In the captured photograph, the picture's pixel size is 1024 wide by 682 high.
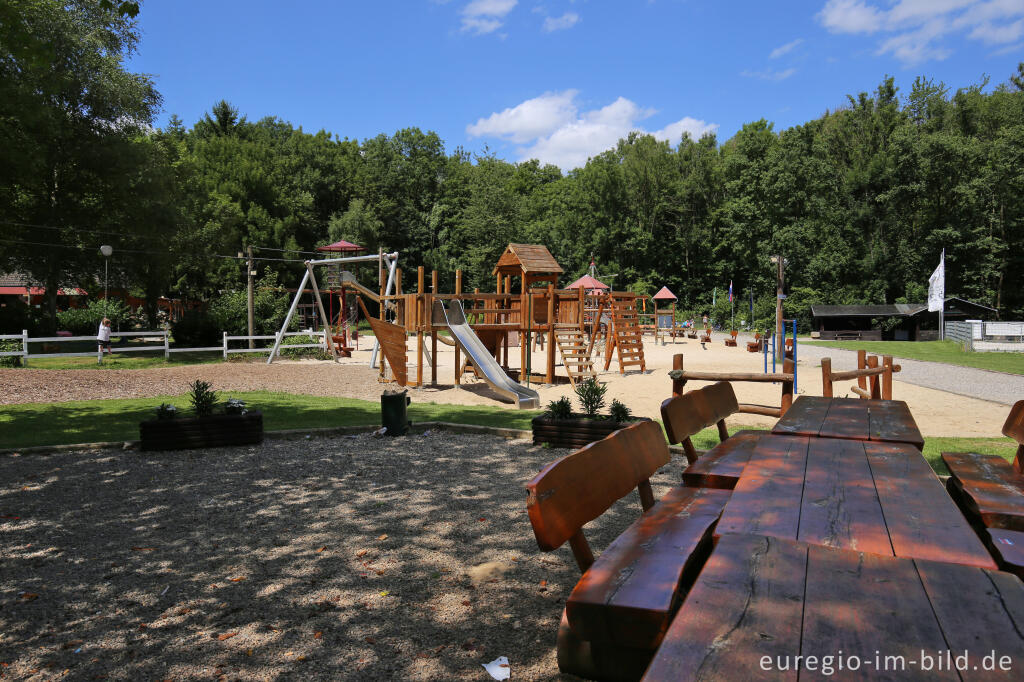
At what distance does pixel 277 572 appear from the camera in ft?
14.3

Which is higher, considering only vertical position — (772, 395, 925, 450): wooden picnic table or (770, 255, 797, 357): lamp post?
(770, 255, 797, 357): lamp post

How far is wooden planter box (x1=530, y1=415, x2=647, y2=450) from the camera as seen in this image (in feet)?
27.1

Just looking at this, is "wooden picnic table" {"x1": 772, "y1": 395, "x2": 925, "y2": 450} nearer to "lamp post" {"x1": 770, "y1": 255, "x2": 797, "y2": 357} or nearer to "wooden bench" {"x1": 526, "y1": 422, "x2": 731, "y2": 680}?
"wooden bench" {"x1": 526, "y1": 422, "x2": 731, "y2": 680}

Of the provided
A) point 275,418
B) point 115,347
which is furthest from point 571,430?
point 115,347

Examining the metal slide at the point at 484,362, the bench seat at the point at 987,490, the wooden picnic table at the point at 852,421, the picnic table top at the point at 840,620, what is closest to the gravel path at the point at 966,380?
the metal slide at the point at 484,362

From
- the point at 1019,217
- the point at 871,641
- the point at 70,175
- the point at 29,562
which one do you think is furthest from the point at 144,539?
the point at 1019,217

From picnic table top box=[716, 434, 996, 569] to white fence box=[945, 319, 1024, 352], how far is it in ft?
99.8

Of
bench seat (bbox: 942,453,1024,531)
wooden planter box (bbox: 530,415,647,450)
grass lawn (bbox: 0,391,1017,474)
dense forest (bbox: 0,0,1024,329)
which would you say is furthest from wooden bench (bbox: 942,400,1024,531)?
dense forest (bbox: 0,0,1024,329)

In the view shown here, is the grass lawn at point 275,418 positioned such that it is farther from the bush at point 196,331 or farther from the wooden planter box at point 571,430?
the bush at point 196,331

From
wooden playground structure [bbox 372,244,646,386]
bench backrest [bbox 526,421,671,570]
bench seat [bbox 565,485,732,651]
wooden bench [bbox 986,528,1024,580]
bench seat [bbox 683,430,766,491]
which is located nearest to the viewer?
bench seat [bbox 565,485,732,651]

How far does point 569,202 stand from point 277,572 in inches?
2523

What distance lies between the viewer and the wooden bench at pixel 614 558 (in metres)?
2.01

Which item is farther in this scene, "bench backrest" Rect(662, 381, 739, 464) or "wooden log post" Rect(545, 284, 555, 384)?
"wooden log post" Rect(545, 284, 555, 384)

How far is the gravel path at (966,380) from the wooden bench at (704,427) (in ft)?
34.3
